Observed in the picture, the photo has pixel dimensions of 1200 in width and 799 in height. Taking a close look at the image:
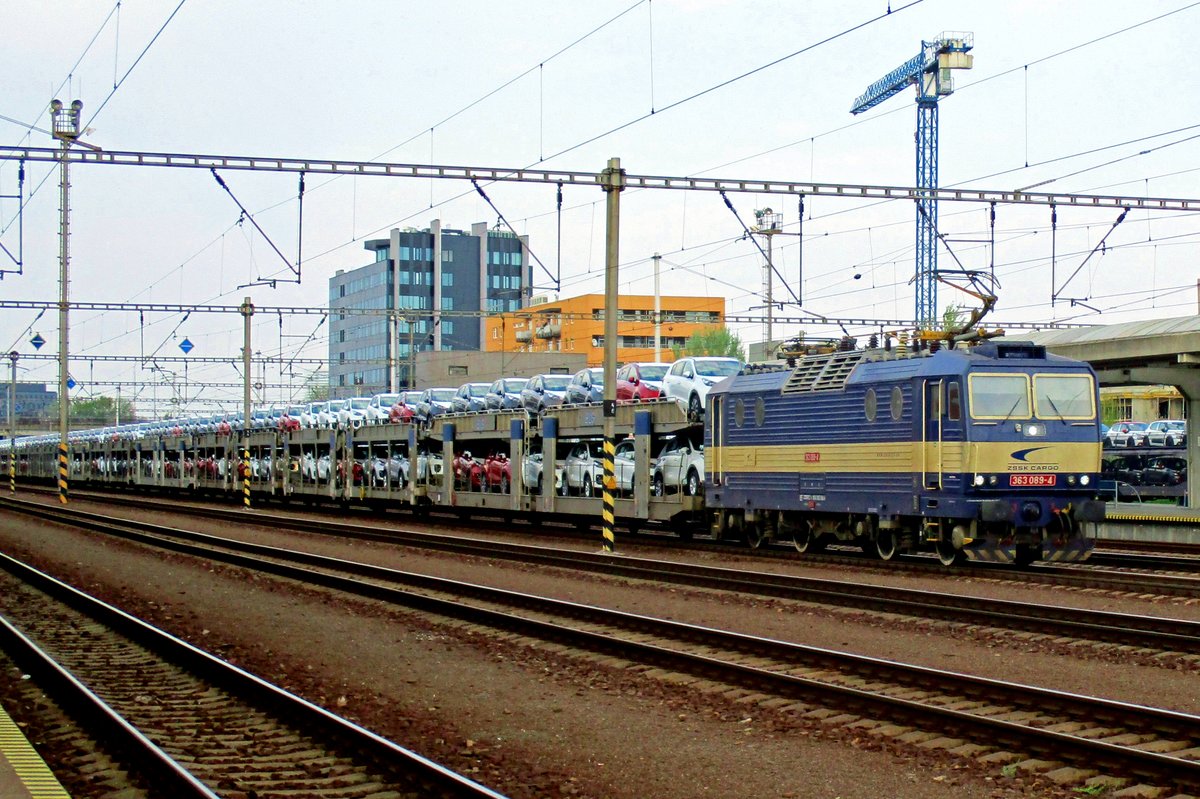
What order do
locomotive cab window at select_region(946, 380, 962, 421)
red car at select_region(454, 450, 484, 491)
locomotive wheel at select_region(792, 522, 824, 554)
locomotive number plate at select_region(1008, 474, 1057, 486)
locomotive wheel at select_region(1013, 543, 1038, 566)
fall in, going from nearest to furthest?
locomotive number plate at select_region(1008, 474, 1057, 486) → locomotive cab window at select_region(946, 380, 962, 421) → locomotive wheel at select_region(1013, 543, 1038, 566) → locomotive wheel at select_region(792, 522, 824, 554) → red car at select_region(454, 450, 484, 491)

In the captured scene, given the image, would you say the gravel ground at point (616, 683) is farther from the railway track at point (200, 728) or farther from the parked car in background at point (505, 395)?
the parked car in background at point (505, 395)

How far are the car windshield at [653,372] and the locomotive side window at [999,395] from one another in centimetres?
1260

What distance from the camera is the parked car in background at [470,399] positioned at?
41.5m

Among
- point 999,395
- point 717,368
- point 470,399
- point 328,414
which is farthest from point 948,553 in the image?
point 328,414

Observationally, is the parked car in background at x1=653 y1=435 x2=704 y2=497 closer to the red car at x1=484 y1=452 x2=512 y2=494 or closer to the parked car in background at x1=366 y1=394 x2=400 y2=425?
the red car at x1=484 y1=452 x2=512 y2=494

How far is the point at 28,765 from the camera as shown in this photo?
8891 mm

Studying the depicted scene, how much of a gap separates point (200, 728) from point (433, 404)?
33761 millimetres

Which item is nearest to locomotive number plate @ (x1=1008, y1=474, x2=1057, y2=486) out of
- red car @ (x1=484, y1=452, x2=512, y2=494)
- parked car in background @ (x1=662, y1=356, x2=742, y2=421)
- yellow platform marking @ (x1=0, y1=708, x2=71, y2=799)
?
parked car in background @ (x1=662, y1=356, x2=742, y2=421)

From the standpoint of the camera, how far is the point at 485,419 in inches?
1534

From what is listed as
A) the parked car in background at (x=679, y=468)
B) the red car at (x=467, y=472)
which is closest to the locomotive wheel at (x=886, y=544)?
the parked car in background at (x=679, y=468)

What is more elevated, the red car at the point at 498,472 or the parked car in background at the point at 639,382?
the parked car in background at the point at 639,382

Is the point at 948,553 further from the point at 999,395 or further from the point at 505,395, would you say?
the point at 505,395

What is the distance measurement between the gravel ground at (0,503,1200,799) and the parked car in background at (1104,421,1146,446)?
41.6 meters

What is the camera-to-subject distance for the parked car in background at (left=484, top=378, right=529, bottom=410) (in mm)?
39500
